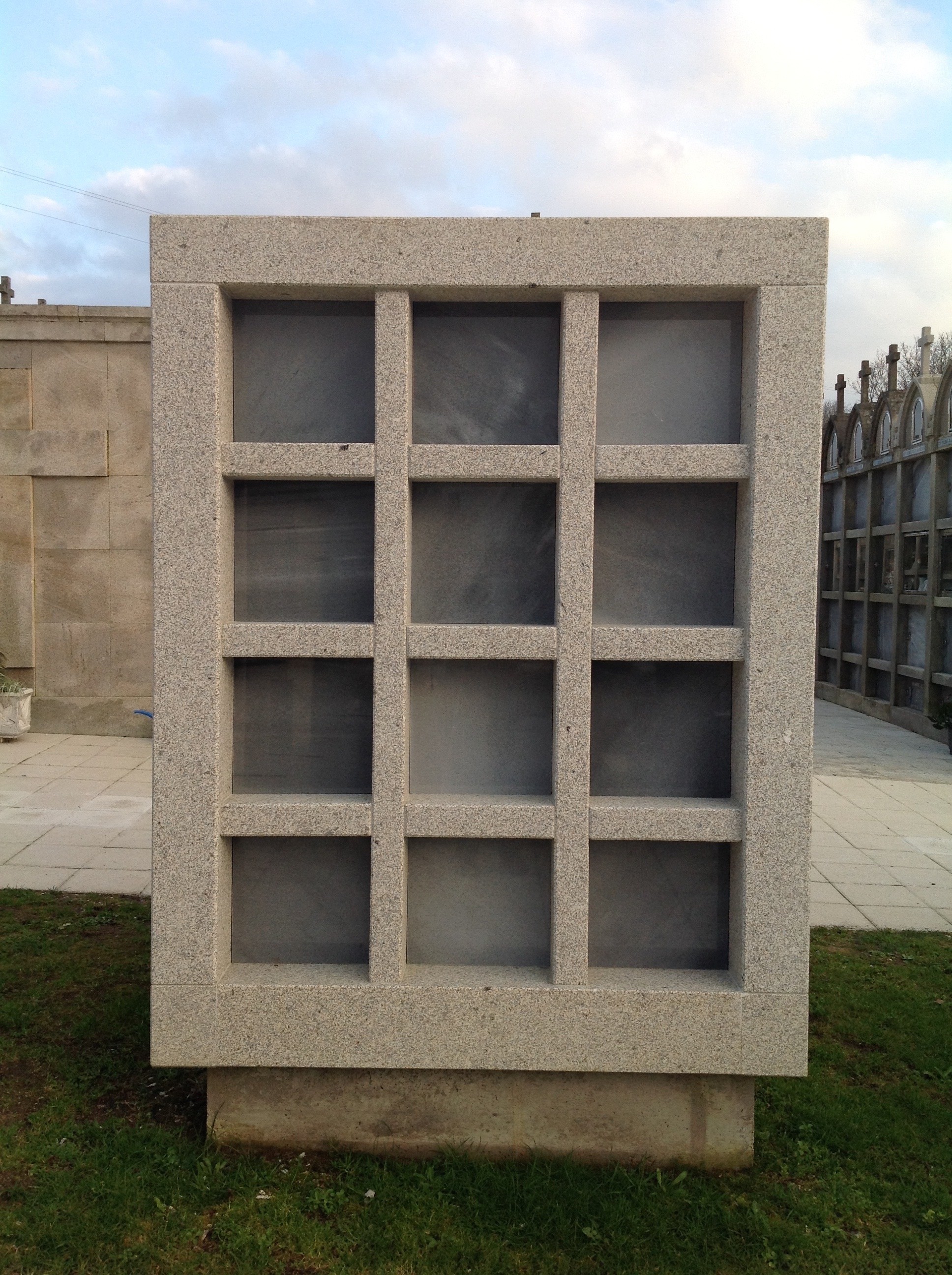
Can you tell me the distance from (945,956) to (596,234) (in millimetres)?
4233

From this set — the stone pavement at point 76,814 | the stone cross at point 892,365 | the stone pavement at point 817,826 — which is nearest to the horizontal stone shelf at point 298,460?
the stone pavement at point 76,814

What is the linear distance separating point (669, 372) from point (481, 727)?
132cm

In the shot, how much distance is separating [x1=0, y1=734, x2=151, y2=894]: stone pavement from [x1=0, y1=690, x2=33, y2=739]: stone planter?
0.14 metres

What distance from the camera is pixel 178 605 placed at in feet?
10.1

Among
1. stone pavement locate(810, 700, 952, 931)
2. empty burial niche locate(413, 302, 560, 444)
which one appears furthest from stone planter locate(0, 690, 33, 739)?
empty burial niche locate(413, 302, 560, 444)

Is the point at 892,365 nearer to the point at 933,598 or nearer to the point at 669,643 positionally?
the point at 933,598

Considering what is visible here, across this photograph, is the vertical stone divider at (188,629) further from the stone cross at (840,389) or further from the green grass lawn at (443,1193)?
the stone cross at (840,389)

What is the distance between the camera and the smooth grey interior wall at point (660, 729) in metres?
3.26

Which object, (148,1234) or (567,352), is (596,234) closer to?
(567,352)

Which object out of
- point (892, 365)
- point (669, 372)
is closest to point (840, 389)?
point (892, 365)

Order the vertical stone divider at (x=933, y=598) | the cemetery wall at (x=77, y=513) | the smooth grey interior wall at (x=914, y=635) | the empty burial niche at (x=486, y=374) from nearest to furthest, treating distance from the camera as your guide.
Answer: the empty burial niche at (x=486, y=374), the cemetery wall at (x=77, y=513), the vertical stone divider at (x=933, y=598), the smooth grey interior wall at (x=914, y=635)

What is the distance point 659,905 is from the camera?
3.28 metres

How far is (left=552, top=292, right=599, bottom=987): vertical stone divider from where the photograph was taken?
10.2 ft

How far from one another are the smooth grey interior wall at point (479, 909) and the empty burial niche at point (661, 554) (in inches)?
34.6
